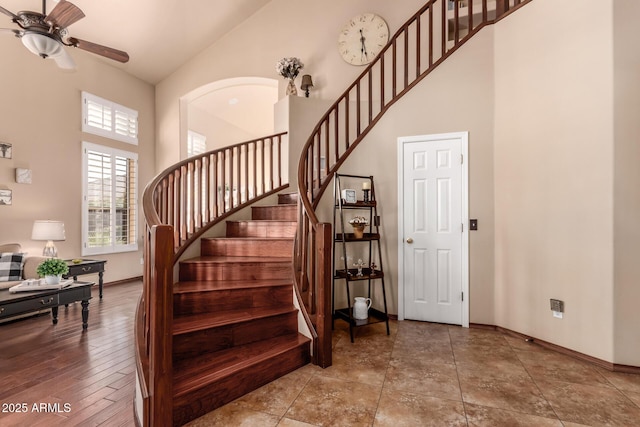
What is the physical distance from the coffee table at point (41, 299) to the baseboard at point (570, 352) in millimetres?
4310

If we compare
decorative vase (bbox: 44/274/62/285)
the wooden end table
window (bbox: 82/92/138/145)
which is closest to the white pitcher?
decorative vase (bbox: 44/274/62/285)

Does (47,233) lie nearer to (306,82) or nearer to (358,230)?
(358,230)

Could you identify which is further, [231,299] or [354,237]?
[354,237]

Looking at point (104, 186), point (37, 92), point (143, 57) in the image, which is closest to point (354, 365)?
point (104, 186)

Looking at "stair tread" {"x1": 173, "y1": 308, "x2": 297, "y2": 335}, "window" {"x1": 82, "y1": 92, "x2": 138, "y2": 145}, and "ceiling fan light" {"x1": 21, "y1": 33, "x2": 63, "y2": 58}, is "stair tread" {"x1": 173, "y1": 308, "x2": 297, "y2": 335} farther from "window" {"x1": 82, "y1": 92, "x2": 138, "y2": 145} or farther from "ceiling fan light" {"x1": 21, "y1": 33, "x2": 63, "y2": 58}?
"window" {"x1": 82, "y1": 92, "x2": 138, "y2": 145}

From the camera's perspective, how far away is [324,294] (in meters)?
2.54

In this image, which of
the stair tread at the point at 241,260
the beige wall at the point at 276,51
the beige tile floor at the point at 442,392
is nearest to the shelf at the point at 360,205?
the stair tread at the point at 241,260

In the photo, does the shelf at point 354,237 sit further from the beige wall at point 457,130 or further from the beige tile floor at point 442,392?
the beige tile floor at point 442,392

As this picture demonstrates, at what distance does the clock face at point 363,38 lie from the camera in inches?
194

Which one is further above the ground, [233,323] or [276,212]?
[276,212]

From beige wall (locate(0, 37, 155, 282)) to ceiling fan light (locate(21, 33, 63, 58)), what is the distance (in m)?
2.23

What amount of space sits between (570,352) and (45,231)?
6059mm

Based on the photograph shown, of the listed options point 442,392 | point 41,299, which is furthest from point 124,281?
point 442,392

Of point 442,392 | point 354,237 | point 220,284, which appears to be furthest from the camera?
point 354,237
